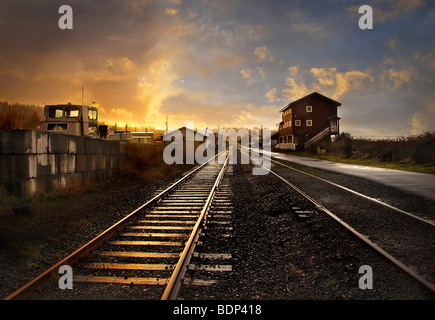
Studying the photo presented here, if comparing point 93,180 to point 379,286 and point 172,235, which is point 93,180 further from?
point 379,286

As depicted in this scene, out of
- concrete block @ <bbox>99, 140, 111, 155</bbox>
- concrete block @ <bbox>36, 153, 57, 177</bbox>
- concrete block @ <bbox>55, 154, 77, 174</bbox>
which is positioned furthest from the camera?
concrete block @ <bbox>99, 140, 111, 155</bbox>

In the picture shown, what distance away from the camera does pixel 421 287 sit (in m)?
3.94

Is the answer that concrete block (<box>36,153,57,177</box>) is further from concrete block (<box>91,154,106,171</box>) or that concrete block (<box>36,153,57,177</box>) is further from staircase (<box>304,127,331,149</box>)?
staircase (<box>304,127,331,149</box>)

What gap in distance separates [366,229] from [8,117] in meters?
11.8

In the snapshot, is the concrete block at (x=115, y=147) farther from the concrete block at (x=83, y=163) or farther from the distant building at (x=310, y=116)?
the distant building at (x=310, y=116)

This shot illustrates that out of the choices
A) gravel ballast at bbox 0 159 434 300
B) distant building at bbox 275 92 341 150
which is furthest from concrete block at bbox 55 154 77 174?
distant building at bbox 275 92 341 150

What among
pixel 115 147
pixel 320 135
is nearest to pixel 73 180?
pixel 115 147

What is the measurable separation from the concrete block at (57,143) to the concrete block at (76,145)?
1.05 feet

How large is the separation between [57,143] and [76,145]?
1.43 metres

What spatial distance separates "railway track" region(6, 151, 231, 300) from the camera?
417cm

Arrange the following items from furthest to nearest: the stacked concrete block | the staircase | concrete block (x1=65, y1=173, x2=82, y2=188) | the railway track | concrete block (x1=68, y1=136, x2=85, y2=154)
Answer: the staircase → concrete block (x1=68, y1=136, x2=85, y2=154) → concrete block (x1=65, y1=173, x2=82, y2=188) → the stacked concrete block → the railway track

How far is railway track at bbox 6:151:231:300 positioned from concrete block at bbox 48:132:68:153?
14.0 feet

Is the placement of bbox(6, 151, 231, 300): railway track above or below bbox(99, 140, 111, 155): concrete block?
below
